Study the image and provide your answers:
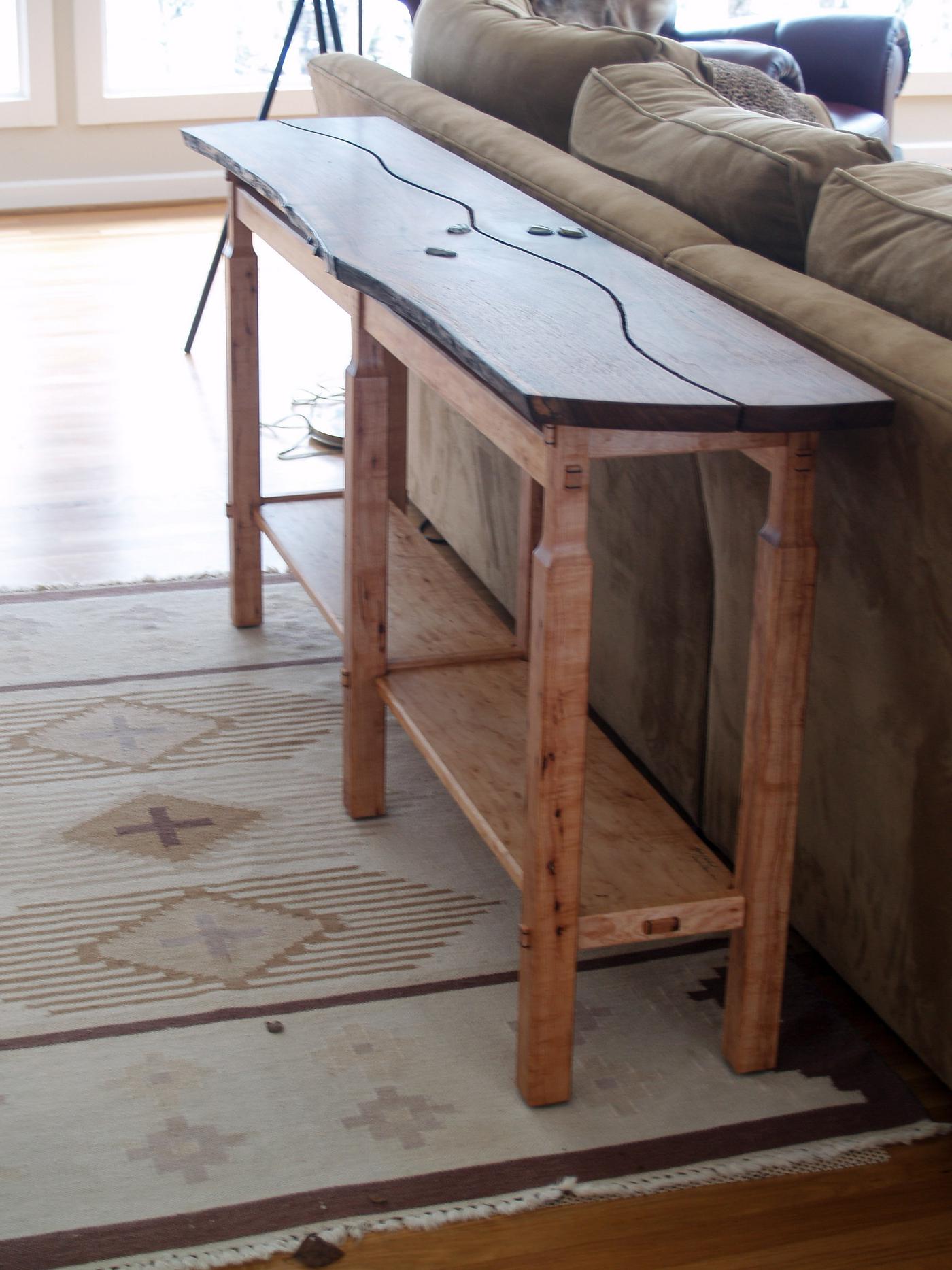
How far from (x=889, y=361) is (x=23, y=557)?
1939mm

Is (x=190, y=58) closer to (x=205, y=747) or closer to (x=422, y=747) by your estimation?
(x=205, y=747)

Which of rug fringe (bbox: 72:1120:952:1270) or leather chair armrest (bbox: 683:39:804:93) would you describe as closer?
rug fringe (bbox: 72:1120:952:1270)

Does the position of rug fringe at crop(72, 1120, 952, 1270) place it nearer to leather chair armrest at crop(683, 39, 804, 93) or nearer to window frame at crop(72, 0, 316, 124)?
leather chair armrest at crop(683, 39, 804, 93)

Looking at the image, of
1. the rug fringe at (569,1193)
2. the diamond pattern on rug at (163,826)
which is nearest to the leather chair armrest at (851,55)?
the diamond pattern on rug at (163,826)

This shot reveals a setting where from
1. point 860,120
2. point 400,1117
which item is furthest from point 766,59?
point 400,1117

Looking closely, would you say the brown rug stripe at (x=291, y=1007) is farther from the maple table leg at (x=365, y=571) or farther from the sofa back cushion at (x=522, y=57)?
the sofa back cushion at (x=522, y=57)

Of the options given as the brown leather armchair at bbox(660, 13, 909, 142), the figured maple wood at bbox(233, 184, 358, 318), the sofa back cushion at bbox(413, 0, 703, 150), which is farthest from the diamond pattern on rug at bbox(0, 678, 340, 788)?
the brown leather armchair at bbox(660, 13, 909, 142)

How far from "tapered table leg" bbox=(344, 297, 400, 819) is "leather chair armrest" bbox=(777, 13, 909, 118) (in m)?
3.08

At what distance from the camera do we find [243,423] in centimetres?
248

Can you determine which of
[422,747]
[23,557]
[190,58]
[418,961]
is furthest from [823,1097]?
[190,58]

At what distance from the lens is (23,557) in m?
2.84

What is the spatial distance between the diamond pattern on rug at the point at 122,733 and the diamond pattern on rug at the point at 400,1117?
2.67 feet

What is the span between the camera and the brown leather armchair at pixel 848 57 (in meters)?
4.34

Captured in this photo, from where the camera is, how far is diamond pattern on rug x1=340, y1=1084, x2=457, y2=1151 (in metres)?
1.46
